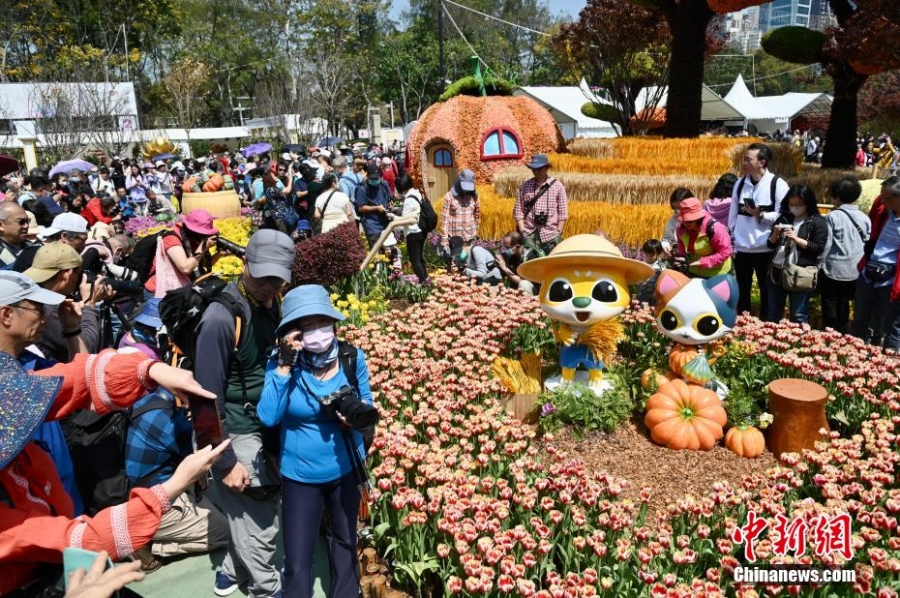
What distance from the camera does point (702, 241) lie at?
16.8ft

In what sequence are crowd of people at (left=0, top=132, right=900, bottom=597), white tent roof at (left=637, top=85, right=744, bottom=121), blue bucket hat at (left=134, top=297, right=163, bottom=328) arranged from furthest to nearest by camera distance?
white tent roof at (left=637, top=85, right=744, bottom=121)
blue bucket hat at (left=134, top=297, right=163, bottom=328)
crowd of people at (left=0, top=132, right=900, bottom=597)

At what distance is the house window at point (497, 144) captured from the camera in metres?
12.1

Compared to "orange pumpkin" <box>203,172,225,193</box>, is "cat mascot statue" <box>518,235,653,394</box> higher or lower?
lower

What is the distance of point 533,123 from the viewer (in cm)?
1265

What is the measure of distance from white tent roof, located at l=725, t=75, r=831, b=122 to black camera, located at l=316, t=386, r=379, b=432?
31945mm

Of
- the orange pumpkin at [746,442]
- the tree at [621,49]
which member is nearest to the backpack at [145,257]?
the orange pumpkin at [746,442]

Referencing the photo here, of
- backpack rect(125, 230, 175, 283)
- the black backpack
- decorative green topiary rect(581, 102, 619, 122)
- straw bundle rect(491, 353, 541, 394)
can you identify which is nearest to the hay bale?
straw bundle rect(491, 353, 541, 394)

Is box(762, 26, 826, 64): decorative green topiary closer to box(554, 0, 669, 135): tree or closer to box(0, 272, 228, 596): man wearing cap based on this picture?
box(554, 0, 669, 135): tree

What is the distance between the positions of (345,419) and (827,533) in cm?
227

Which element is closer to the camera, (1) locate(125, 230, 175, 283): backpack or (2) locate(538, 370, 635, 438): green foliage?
(2) locate(538, 370, 635, 438): green foliage

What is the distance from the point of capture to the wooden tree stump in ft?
13.0

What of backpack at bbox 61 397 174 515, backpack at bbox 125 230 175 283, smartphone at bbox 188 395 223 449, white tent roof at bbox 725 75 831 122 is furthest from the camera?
white tent roof at bbox 725 75 831 122

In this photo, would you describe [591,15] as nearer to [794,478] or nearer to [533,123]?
[533,123]

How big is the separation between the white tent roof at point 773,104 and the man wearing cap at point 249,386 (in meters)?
31.8
